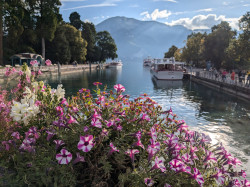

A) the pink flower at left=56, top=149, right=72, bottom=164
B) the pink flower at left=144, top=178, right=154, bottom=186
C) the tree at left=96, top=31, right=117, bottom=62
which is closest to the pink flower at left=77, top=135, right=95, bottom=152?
the pink flower at left=56, top=149, right=72, bottom=164

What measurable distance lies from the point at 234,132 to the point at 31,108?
11.6 metres

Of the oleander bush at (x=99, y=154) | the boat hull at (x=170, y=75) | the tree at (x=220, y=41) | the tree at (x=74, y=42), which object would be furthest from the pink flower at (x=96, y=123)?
the tree at (x=74, y=42)

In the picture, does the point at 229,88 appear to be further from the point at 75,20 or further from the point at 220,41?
the point at 75,20

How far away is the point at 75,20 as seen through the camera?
7294 cm

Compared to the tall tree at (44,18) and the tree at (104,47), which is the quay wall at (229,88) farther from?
the tree at (104,47)

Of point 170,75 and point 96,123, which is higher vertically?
point 96,123

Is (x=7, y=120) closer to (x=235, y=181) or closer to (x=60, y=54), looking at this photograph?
(x=235, y=181)

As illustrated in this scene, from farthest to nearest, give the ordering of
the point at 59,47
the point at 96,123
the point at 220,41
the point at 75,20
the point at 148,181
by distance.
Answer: the point at 75,20, the point at 59,47, the point at 220,41, the point at 96,123, the point at 148,181

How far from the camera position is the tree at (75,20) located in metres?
73.6

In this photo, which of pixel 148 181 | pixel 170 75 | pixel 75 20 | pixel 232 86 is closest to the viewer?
pixel 148 181

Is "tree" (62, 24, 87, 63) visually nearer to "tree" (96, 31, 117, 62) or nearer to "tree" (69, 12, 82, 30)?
"tree" (69, 12, 82, 30)

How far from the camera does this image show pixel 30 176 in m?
2.78

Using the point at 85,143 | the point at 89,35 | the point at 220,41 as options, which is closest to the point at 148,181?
the point at 85,143

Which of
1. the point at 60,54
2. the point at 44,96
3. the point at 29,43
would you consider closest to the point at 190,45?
the point at 60,54
